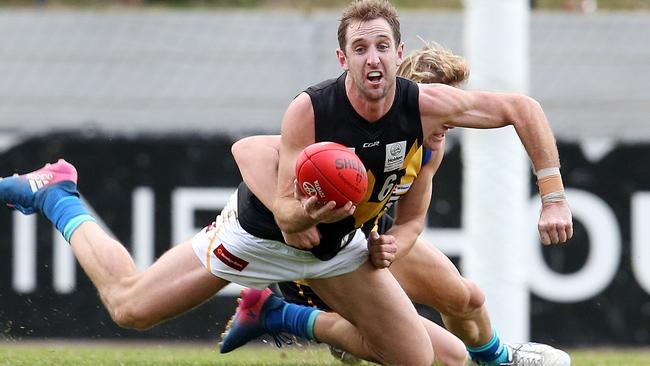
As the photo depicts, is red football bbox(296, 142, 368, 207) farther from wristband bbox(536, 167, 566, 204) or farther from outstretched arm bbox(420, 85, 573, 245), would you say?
wristband bbox(536, 167, 566, 204)

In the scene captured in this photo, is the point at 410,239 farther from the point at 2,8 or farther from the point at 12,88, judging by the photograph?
the point at 2,8

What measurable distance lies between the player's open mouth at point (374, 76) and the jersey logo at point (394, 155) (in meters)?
0.30

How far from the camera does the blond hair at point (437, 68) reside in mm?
5695

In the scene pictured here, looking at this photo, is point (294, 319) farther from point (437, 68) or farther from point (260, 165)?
point (437, 68)

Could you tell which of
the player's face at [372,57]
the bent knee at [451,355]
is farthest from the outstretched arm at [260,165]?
the bent knee at [451,355]

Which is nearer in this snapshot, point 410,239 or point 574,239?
point 410,239

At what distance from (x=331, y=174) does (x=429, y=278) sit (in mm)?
1374

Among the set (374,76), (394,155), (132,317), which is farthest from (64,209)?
(374,76)

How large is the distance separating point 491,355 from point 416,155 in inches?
51.1

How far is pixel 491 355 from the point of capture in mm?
6066

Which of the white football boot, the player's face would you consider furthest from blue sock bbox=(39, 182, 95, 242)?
the white football boot

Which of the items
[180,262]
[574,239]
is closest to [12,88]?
[574,239]

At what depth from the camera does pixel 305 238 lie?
4.94m

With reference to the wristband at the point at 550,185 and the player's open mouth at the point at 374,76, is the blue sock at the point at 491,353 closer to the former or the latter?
the wristband at the point at 550,185
